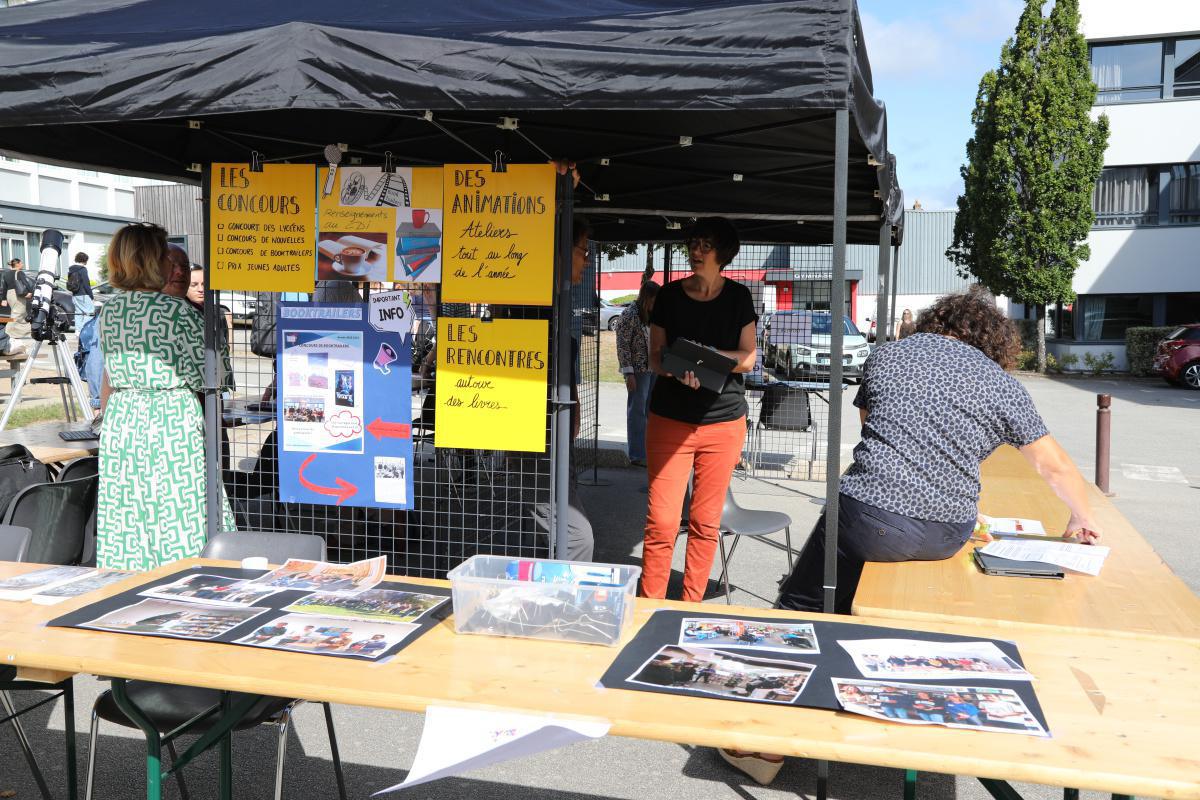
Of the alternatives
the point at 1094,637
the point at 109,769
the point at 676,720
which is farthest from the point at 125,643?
the point at 1094,637

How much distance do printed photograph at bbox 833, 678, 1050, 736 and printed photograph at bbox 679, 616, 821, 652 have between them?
23 cm

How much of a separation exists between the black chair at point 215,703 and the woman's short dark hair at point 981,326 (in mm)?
2263

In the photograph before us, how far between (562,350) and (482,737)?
235 cm

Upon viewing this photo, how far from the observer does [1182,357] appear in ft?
63.3

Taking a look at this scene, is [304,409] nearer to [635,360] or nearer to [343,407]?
[343,407]

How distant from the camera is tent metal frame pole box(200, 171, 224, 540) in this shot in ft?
13.8

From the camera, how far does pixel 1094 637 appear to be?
235 cm

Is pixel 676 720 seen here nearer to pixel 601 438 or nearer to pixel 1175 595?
pixel 1175 595

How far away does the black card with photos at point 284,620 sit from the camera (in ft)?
7.10

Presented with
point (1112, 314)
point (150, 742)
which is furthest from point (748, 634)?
point (1112, 314)

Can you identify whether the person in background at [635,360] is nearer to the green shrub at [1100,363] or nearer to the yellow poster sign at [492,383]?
the yellow poster sign at [492,383]

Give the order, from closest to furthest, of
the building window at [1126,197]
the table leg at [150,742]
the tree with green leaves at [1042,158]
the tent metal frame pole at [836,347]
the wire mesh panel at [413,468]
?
the table leg at [150,742] → the tent metal frame pole at [836,347] → the wire mesh panel at [413,468] → the tree with green leaves at [1042,158] → the building window at [1126,197]

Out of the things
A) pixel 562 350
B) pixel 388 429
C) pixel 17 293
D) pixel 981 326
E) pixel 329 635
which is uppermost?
pixel 17 293

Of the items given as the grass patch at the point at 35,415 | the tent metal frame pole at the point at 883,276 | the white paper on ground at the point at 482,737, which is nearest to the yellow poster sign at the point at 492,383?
the white paper on ground at the point at 482,737
